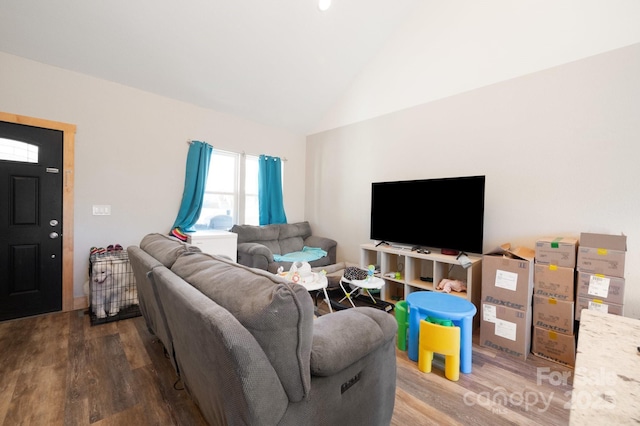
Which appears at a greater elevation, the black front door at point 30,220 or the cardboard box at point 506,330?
the black front door at point 30,220

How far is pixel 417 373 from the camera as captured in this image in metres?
2.00

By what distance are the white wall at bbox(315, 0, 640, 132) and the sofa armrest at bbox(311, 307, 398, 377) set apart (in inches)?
119

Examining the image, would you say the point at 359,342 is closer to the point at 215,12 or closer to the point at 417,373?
the point at 417,373

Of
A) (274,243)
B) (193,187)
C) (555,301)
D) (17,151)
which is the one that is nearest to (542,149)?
(555,301)

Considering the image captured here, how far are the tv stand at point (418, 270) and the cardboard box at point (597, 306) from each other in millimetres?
778

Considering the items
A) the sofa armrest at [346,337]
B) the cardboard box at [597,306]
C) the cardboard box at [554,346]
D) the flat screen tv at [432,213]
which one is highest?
the flat screen tv at [432,213]

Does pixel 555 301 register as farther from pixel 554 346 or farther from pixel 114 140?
pixel 114 140

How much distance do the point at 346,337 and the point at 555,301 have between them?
2.08m

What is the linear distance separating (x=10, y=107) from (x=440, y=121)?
4.76m

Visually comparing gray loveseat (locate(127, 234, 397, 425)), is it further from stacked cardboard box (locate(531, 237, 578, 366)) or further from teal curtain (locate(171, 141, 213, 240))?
teal curtain (locate(171, 141, 213, 240))

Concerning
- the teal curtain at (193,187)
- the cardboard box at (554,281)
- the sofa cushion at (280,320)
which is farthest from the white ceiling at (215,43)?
the cardboard box at (554,281)

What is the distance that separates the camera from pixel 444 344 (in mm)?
1878

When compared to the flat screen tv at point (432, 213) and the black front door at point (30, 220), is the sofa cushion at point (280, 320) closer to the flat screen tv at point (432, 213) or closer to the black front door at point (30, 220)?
the flat screen tv at point (432, 213)

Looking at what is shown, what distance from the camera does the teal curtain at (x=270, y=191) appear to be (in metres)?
4.57
